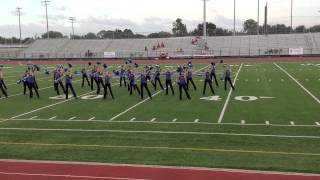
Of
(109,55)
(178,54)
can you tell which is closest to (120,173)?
(178,54)

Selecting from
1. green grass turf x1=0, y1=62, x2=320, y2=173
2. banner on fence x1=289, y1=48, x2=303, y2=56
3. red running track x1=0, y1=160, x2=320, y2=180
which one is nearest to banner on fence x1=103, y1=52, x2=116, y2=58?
banner on fence x1=289, y1=48, x2=303, y2=56

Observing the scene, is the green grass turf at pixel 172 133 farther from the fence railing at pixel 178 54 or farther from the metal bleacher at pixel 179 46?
the metal bleacher at pixel 179 46

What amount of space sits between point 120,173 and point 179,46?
6484 cm

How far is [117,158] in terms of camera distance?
1058 cm

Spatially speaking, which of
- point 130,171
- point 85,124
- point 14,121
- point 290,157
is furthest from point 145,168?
point 14,121

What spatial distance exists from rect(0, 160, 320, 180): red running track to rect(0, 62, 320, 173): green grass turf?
1.37 ft

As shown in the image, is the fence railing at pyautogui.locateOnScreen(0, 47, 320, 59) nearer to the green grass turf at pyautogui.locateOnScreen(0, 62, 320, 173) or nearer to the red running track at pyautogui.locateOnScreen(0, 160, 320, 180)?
the green grass turf at pyautogui.locateOnScreen(0, 62, 320, 173)

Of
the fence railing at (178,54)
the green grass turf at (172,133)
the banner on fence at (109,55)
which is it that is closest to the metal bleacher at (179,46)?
the fence railing at (178,54)

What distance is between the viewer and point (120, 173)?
939 centimetres

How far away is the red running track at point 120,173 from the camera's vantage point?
9055 mm

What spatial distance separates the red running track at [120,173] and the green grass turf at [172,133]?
16.4 inches

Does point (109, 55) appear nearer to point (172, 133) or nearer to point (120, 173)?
point (172, 133)

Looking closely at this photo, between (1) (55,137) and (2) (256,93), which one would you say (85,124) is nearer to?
(1) (55,137)

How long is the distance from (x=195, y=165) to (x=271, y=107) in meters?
8.76
